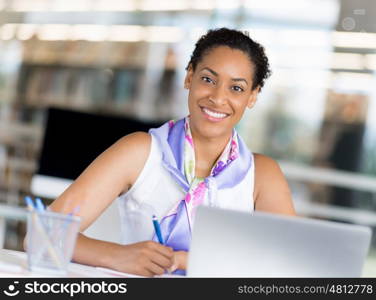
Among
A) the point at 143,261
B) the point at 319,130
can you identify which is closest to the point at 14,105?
the point at 319,130

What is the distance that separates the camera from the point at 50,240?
1.30 meters

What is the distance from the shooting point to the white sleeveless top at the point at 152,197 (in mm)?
1892

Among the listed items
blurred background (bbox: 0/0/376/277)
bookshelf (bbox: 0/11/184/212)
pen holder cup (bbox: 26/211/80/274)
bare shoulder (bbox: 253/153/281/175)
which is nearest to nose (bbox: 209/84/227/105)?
bare shoulder (bbox: 253/153/281/175)

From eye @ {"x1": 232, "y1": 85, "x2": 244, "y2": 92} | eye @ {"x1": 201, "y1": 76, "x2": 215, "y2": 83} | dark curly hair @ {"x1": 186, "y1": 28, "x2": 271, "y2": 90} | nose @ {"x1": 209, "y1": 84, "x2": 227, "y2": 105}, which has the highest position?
dark curly hair @ {"x1": 186, "y1": 28, "x2": 271, "y2": 90}

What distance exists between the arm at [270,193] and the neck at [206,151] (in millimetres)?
121

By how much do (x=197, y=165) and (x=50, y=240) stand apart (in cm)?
69

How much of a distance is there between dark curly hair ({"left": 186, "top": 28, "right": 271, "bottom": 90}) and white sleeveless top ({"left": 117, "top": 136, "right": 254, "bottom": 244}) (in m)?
0.25

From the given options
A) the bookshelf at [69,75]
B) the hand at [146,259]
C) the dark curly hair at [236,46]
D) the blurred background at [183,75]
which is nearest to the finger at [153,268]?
the hand at [146,259]

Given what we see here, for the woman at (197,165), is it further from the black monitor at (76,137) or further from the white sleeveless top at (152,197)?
the black monitor at (76,137)

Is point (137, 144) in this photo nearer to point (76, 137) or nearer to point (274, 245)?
point (274, 245)

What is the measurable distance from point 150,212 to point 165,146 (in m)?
0.17

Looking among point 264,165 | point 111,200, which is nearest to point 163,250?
point 111,200

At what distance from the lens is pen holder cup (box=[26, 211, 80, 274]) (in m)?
1.29

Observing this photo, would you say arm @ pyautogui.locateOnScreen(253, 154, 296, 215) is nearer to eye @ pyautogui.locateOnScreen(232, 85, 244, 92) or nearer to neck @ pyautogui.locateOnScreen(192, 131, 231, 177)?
neck @ pyautogui.locateOnScreen(192, 131, 231, 177)
